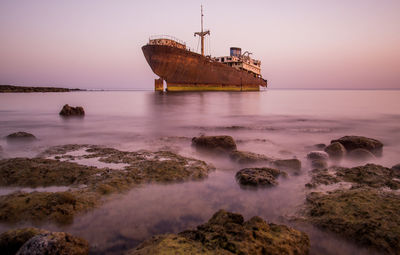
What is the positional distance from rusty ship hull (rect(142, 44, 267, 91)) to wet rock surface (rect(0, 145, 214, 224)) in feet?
92.3

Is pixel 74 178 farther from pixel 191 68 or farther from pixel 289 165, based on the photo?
pixel 191 68

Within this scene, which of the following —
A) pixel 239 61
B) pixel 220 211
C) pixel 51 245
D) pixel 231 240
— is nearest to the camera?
pixel 51 245

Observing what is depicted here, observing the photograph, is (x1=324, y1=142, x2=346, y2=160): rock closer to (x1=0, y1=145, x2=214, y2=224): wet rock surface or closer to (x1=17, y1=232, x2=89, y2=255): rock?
(x1=0, y1=145, x2=214, y2=224): wet rock surface

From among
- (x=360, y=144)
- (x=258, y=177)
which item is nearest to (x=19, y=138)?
(x=258, y=177)

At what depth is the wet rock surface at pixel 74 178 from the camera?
7.71 feet

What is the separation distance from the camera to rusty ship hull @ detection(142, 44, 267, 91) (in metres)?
30.8

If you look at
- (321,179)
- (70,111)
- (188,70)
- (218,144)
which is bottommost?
(321,179)

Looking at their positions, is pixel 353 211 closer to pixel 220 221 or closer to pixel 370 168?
pixel 220 221

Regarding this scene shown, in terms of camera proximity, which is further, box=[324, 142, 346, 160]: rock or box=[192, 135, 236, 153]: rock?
box=[192, 135, 236, 153]: rock

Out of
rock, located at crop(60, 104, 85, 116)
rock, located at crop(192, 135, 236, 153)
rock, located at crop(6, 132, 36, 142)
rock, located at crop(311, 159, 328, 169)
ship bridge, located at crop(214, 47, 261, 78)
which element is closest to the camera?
rock, located at crop(311, 159, 328, 169)

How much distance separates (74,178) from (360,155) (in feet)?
17.0

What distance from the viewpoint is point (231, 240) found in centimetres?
168

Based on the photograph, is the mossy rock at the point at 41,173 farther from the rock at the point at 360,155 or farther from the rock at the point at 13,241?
the rock at the point at 360,155

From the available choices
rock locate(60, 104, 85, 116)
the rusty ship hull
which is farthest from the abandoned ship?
rock locate(60, 104, 85, 116)
